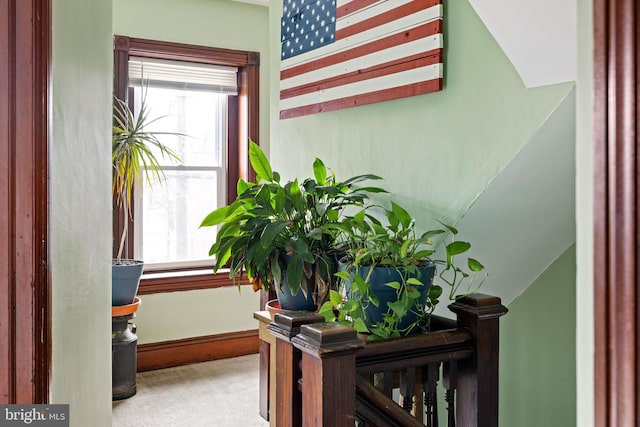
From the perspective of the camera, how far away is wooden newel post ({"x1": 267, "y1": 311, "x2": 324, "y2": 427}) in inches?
57.2

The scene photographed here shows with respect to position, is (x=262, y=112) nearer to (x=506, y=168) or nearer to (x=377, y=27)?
(x=377, y=27)

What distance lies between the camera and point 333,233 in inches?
84.4

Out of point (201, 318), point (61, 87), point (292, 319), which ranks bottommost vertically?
point (201, 318)

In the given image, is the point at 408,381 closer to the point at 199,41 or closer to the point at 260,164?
the point at 260,164

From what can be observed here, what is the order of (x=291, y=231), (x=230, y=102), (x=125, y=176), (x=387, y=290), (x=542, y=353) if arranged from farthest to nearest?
(x=230, y=102) < (x=125, y=176) < (x=542, y=353) < (x=291, y=231) < (x=387, y=290)

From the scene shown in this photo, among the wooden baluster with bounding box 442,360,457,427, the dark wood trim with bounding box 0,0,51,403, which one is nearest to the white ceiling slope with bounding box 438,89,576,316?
the wooden baluster with bounding box 442,360,457,427

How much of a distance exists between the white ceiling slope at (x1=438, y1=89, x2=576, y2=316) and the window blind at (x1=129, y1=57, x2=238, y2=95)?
2845mm

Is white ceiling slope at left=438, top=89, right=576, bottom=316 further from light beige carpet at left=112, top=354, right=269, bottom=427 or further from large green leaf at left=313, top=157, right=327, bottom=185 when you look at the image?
light beige carpet at left=112, top=354, right=269, bottom=427

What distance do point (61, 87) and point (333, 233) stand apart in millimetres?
1099

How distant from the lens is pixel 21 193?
114 cm

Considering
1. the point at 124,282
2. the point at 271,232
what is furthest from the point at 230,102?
the point at 271,232

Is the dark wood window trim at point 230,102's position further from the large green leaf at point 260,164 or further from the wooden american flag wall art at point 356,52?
the large green leaf at point 260,164

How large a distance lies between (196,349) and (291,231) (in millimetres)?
2534

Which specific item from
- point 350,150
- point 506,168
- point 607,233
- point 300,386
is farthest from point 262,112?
point 607,233
